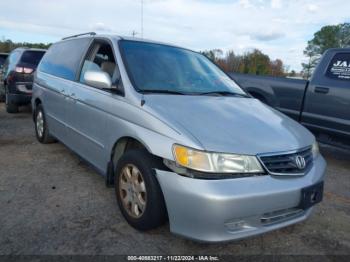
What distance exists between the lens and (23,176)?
4.34m

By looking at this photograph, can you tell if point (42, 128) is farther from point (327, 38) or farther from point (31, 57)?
point (327, 38)

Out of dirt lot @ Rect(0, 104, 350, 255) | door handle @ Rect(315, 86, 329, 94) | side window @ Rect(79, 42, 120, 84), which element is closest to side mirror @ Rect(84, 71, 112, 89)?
side window @ Rect(79, 42, 120, 84)

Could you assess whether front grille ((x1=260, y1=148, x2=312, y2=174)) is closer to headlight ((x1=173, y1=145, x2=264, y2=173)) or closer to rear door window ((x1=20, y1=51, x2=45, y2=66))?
headlight ((x1=173, y1=145, x2=264, y2=173))

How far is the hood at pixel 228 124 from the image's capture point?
2648mm

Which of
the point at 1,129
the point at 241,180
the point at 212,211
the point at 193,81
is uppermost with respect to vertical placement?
the point at 193,81

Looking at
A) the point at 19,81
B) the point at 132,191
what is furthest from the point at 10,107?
the point at 132,191

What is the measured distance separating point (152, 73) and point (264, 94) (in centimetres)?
354

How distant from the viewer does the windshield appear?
3.43m

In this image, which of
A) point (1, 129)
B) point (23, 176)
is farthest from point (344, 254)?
point (1, 129)

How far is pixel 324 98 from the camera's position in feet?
18.5

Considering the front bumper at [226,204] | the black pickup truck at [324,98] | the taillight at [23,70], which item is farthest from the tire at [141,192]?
the taillight at [23,70]

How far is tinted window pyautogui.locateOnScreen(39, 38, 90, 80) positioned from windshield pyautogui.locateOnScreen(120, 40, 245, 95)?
36.8 inches

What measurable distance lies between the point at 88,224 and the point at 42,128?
305 cm

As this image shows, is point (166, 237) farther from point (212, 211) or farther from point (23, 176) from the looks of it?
point (23, 176)
